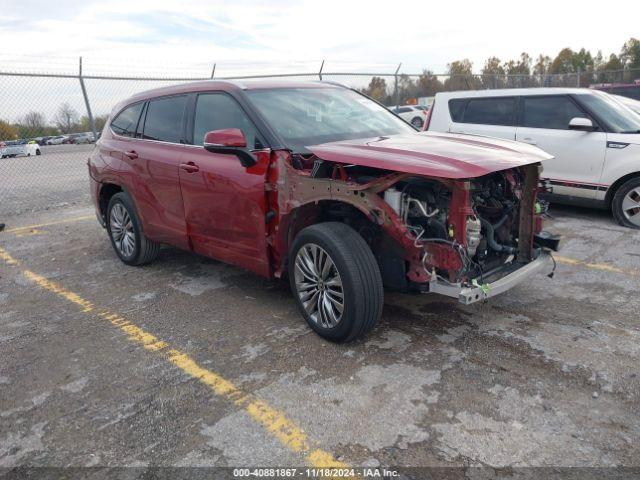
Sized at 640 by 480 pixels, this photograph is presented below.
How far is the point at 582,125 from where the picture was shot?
6.43m

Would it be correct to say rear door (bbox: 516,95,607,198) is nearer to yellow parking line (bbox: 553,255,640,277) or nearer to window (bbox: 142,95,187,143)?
yellow parking line (bbox: 553,255,640,277)

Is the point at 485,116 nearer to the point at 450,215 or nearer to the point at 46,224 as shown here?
the point at 450,215

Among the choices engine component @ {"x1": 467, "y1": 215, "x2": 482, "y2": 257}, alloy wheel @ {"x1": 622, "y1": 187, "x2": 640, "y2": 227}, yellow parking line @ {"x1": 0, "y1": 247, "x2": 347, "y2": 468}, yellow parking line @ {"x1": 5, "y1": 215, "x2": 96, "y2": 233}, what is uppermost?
engine component @ {"x1": 467, "y1": 215, "x2": 482, "y2": 257}

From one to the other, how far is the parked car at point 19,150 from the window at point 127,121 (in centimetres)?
787

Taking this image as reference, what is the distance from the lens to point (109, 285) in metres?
5.11

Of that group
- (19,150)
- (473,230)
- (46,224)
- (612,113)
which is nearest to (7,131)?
(19,150)

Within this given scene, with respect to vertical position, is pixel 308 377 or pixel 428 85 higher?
pixel 428 85

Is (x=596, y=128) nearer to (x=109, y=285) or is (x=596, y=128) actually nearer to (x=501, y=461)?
(x=501, y=461)

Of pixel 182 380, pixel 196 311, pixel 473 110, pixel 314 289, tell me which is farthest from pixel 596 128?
pixel 182 380

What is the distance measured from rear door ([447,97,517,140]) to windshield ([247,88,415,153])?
2.93 meters

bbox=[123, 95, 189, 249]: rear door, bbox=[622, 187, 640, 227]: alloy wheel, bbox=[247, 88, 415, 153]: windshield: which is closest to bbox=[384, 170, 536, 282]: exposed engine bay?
bbox=[247, 88, 415, 153]: windshield

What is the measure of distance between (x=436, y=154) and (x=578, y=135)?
14.3 feet

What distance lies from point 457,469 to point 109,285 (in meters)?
3.90

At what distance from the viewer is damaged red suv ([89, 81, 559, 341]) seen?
10.6ft
